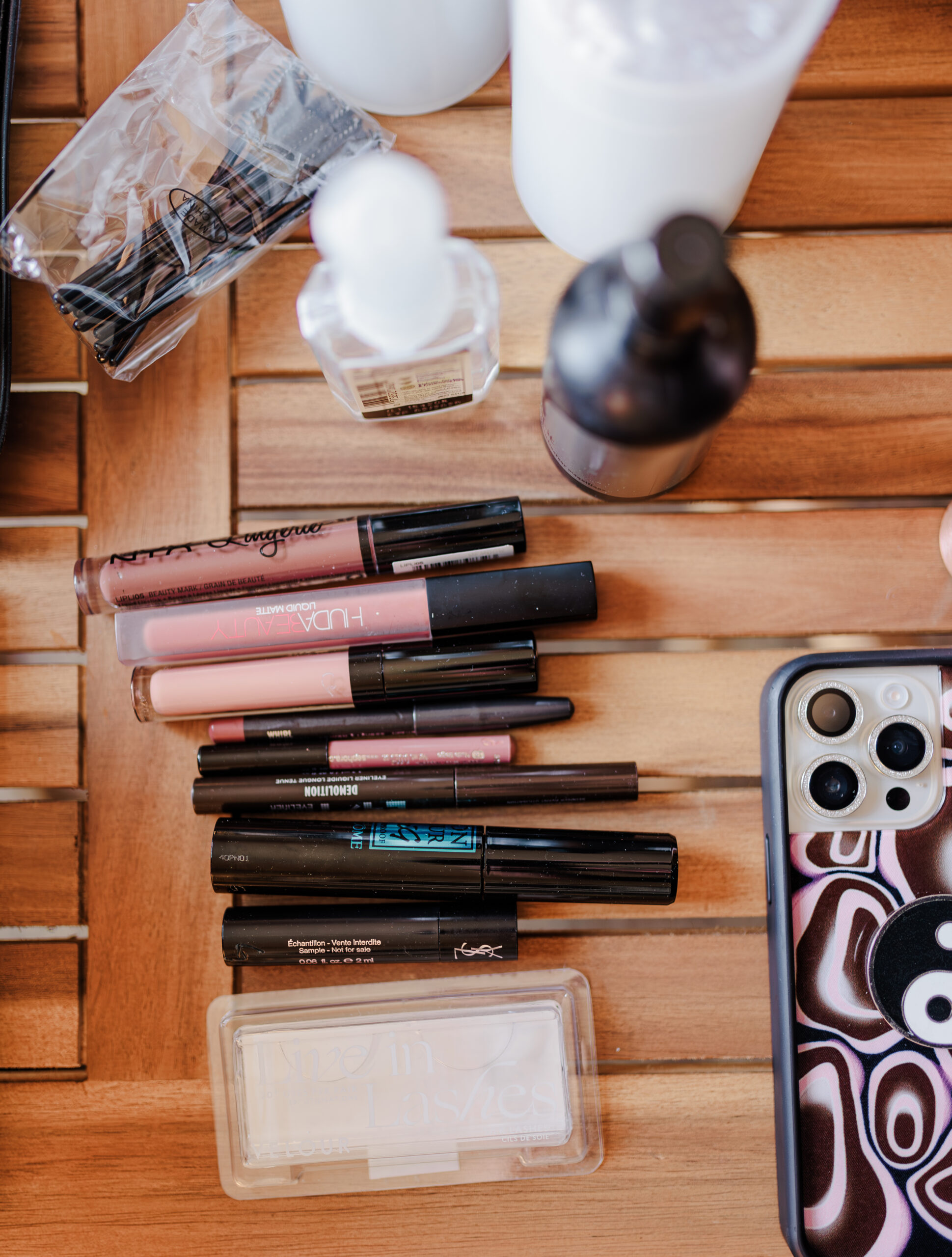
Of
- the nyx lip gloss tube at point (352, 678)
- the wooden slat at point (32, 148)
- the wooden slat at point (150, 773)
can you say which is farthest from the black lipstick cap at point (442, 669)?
the wooden slat at point (32, 148)

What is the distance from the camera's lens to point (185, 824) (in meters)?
0.49

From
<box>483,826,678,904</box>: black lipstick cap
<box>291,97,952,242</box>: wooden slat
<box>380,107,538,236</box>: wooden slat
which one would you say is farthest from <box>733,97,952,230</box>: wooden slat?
<box>483,826,678,904</box>: black lipstick cap

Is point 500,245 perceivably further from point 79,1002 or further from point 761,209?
point 79,1002

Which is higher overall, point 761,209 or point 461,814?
point 761,209

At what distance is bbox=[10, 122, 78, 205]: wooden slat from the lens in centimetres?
50

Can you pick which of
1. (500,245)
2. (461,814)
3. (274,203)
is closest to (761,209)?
(500,245)

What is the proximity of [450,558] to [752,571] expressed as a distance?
16cm

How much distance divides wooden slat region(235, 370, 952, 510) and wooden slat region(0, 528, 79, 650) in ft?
0.34

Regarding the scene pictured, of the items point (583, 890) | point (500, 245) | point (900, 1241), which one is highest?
point (500, 245)

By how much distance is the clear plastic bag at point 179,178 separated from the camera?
0.47m

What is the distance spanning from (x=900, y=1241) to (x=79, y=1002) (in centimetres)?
45

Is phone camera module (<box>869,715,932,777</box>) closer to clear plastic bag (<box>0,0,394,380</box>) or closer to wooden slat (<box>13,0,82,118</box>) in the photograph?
clear plastic bag (<box>0,0,394,380</box>)

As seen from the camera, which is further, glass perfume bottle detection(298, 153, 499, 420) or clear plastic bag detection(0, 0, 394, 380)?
clear plastic bag detection(0, 0, 394, 380)

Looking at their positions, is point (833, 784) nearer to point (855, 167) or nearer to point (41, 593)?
point (855, 167)
